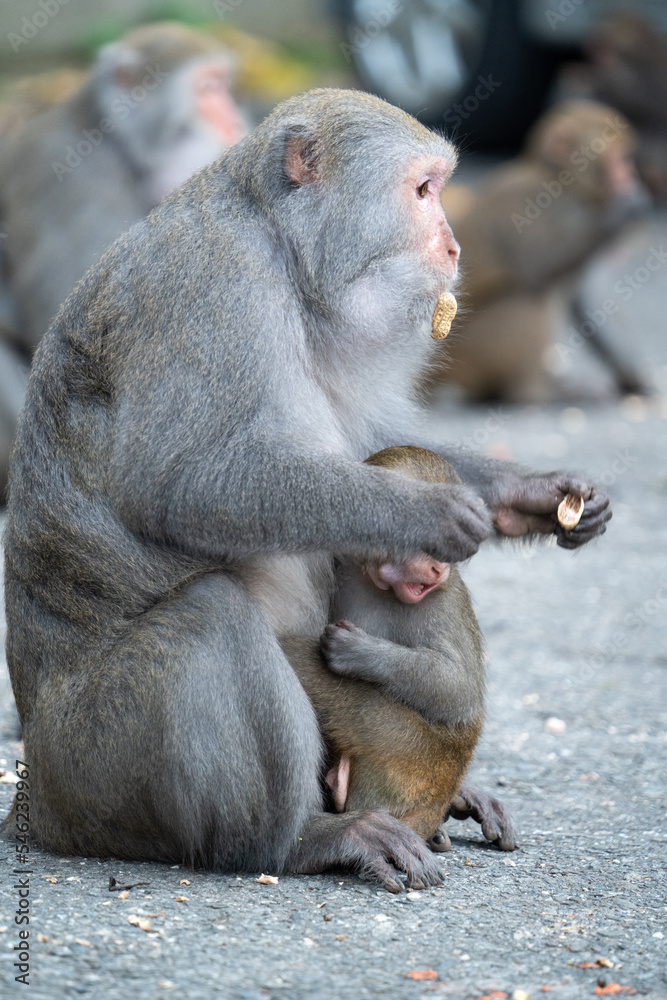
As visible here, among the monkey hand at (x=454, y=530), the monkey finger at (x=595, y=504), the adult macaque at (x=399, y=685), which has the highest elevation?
the monkey hand at (x=454, y=530)

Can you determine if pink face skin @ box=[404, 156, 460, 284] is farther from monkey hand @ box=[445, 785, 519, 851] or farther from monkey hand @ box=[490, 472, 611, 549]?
monkey hand @ box=[445, 785, 519, 851]

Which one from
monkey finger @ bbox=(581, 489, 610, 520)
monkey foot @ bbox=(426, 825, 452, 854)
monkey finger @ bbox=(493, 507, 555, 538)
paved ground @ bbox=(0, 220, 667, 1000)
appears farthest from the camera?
monkey finger @ bbox=(493, 507, 555, 538)

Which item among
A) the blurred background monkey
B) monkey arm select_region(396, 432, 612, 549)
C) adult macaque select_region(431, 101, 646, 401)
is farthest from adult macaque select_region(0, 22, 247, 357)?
monkey arm select_region(396, 432, 612, 549)

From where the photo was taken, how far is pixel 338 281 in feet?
11.7

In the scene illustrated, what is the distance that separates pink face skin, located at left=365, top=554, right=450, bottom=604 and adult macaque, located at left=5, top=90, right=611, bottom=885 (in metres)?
0.07

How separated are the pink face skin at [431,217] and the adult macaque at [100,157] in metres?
3.86

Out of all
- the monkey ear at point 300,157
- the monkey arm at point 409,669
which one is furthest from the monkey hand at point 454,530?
the monkey ear at point 300,157

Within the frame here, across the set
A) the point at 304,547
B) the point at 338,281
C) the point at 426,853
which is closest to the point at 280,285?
the point at 338,281

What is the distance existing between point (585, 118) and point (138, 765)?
844 centimetres

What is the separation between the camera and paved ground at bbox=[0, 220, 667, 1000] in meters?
2.79

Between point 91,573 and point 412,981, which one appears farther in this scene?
point 91,573

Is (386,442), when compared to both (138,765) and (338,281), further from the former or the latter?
(138,765)

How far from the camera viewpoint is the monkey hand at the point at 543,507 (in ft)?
13.2

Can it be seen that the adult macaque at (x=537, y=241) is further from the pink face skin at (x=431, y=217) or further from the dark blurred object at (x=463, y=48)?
the pink face skin at (x=431, y=217)
